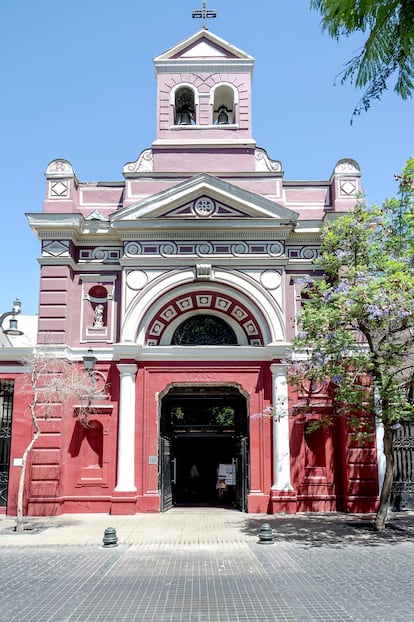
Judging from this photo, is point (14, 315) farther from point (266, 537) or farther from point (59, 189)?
point (266, 537)

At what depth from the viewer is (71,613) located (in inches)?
332

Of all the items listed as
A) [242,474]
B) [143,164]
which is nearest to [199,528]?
[242,474]

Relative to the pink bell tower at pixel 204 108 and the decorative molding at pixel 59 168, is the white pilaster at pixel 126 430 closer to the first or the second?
the decorative molding at pixel 59 168

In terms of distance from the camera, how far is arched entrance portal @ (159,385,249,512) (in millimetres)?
19891

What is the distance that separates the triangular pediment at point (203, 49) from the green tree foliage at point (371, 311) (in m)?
9.33

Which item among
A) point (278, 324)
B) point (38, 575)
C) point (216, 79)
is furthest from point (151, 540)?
point (216, 79)

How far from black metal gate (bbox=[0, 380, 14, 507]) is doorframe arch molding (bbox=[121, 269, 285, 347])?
158 inches

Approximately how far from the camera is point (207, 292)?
1997 cm

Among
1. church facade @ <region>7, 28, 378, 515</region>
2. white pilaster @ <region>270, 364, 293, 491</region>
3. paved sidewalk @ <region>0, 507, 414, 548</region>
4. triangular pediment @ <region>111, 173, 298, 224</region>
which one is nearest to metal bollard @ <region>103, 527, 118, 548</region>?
paved sidewalk @ <region>0, 507, 414, 548</region>

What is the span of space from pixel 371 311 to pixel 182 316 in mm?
7608

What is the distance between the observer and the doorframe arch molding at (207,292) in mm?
19516

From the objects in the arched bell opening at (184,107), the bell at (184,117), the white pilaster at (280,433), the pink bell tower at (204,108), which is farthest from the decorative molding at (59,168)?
the white pilaster at (280,433)

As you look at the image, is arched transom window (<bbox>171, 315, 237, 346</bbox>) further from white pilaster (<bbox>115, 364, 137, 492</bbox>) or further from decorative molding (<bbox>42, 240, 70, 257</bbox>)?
decorative molding (<bbox>42, 240, 70, 257</bbox>)

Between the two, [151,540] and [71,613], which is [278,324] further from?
[71,613]
